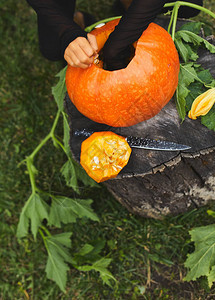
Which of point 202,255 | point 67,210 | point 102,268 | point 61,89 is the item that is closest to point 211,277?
point 202,255

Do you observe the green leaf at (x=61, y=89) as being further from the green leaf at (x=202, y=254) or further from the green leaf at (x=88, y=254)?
the green leaf at (x=202, y=254)

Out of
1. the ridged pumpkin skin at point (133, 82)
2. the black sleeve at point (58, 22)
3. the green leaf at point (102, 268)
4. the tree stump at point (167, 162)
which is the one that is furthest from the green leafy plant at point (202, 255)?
the black sleeve at point (58, 22)

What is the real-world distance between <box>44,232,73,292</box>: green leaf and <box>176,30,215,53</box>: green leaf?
1.34 m

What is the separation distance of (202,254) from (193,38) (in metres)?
1.16

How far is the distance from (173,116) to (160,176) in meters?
0.30

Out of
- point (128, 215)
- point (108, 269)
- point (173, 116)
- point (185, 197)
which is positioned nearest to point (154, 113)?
point (173, 116)

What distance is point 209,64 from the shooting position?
1.69m

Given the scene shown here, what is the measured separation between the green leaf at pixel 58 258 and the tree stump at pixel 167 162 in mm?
528

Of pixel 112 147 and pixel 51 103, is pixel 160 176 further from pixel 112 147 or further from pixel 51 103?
pixel 51 103

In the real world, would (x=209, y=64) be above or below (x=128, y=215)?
above

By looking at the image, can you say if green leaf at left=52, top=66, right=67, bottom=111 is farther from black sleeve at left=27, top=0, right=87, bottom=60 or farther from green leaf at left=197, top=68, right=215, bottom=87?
green leaf at left=197, top=68, right=215, bottom=87

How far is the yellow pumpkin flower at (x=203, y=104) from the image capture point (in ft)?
4.77

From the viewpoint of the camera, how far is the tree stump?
1596 millimetres

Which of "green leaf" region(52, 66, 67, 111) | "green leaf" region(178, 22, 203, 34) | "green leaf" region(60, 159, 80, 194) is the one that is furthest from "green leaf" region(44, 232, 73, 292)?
"green leaf" region(178, 22, 203, 34)
